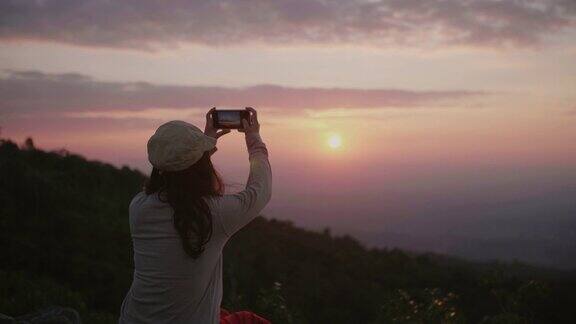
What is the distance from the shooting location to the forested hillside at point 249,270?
7.05m

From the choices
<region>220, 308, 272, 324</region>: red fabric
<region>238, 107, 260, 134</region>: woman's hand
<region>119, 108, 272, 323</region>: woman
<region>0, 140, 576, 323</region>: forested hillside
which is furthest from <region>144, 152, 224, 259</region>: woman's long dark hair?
<region>0, 140, 576, 323</region>: forested hillside

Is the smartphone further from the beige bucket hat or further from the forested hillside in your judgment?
the forested hillside

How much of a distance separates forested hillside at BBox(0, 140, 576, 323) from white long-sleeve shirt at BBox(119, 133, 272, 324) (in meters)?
3.50

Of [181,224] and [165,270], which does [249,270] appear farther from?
[181,224]

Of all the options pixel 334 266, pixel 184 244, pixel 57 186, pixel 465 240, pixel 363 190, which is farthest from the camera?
pixel 363 190

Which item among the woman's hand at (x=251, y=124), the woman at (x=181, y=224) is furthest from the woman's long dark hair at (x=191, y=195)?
the woman's hand at (x=251, y=124)

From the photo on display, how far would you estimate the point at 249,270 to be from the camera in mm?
13008

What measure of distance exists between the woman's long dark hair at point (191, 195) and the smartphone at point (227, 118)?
56cm

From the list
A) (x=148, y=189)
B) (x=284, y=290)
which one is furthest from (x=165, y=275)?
(x=284, y=290)

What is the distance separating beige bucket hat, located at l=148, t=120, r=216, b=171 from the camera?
287cm

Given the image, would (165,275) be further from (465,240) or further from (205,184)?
(465,240)

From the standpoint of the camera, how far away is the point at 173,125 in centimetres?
300

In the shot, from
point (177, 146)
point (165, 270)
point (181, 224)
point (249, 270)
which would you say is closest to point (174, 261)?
point (165, 270)

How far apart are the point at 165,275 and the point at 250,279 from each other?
9662 mm
